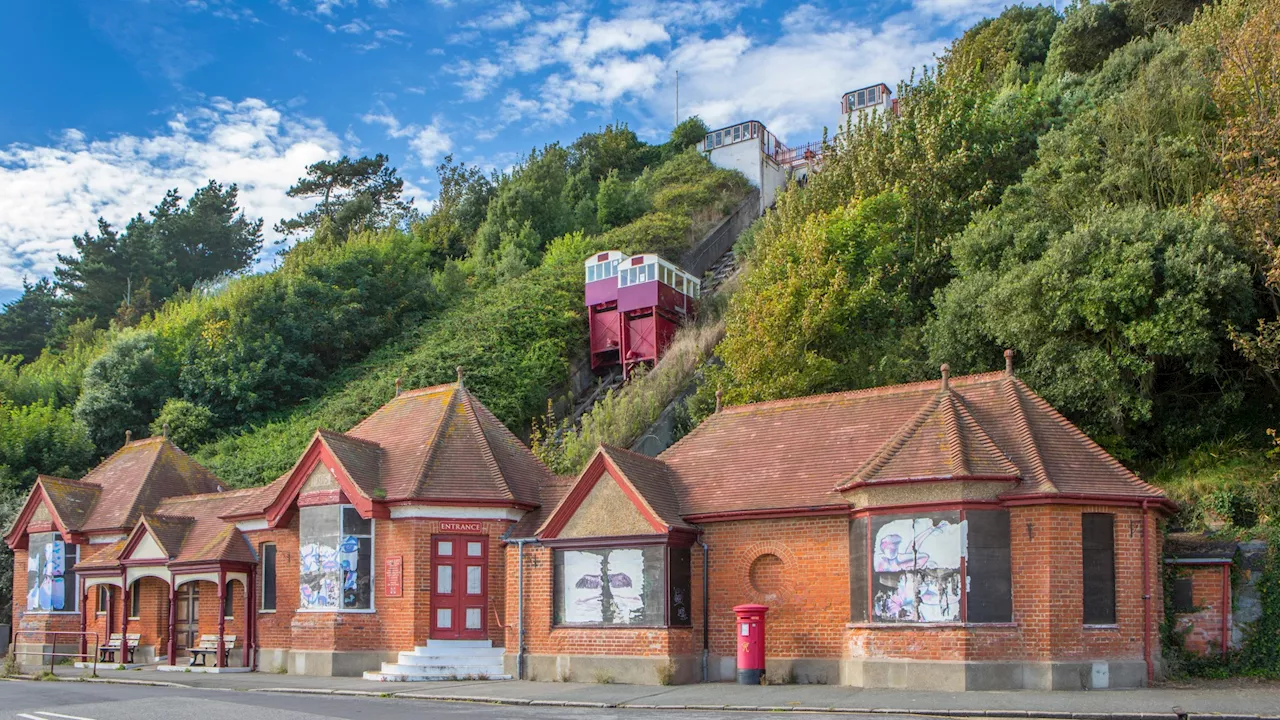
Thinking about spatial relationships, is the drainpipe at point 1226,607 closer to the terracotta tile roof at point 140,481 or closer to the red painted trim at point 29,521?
the terracotta tile roof at point 140,481

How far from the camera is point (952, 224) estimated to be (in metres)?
36.6

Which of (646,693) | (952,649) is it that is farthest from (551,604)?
(952,649)

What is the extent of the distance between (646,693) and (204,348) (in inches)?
1499

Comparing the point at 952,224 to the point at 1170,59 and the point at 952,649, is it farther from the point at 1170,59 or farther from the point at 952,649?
the point at 952,649

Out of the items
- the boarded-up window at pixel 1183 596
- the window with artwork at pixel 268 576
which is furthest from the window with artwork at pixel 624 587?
the boarded-up window at pixel 1183 596

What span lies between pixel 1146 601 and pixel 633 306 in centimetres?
3132

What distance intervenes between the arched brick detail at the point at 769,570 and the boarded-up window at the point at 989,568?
3.50 metres

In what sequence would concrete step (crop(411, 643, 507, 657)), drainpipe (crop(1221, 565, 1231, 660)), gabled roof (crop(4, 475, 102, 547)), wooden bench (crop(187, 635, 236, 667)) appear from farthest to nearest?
gabled roof (crop(4, 475, 102, 547))
wooden bench (crop(187, 635, 236, 667))
concrete step (crop(411, 643, 507, 657))
drainpipe (crop(1221, 565, 1231, 660))

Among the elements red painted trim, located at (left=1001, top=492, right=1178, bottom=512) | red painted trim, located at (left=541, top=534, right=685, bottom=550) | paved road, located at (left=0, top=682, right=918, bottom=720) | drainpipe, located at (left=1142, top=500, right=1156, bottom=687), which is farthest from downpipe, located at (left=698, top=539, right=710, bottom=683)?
drainpipe, located at (left=1142, top=500, right=1156, bottom=687)

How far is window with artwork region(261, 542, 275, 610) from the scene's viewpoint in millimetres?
27031

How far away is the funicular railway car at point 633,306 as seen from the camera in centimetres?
4791

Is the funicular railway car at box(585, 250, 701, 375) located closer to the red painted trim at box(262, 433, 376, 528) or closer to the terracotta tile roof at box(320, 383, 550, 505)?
the terracotta tile roof at box(320, 383, 550, 505)

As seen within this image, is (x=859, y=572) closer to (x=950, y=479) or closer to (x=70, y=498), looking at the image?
(x=950, y=479)

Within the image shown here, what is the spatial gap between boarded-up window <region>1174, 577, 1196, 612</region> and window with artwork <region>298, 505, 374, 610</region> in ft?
54.3
